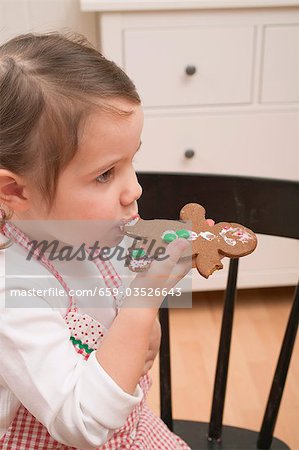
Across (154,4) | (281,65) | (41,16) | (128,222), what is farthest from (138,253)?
(41,16)

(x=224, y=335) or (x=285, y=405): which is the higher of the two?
(x=224, y=335)

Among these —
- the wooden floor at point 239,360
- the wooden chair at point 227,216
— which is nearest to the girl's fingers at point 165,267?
the wooden chair at point 227,216

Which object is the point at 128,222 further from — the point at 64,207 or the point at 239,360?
the point at 239,360

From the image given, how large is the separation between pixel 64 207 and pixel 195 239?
0.15m

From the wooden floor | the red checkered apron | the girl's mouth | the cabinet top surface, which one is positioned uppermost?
the cabinet top surface

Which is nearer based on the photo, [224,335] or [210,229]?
[210,229]

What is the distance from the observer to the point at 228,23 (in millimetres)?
1751

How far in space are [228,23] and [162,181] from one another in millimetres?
953

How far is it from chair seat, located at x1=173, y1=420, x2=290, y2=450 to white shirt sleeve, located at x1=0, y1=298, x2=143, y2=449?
367mm

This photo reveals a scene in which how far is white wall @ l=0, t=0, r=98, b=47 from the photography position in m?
2.02

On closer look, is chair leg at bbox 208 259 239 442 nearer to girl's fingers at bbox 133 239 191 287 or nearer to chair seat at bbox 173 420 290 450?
chair seat at bbox 173 420 290 450

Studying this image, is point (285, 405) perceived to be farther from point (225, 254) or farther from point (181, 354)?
point (225, 254)

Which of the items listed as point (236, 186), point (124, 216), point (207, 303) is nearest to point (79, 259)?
point (124, 216)

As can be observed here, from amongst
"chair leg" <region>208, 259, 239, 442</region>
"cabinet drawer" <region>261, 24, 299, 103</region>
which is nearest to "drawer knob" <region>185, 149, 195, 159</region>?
"cabinet drawer" <region>261, 24, 299, 103</region>
